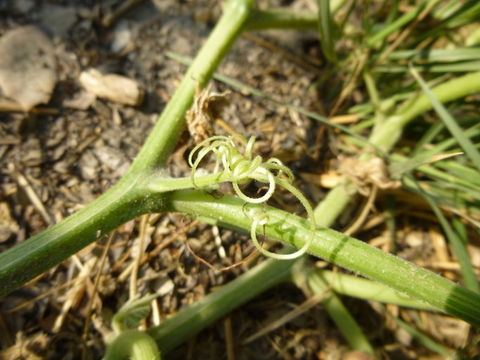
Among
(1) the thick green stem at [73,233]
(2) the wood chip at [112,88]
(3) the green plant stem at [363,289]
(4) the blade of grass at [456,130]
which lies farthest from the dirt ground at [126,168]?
(4) the blade of grass at [456,130]

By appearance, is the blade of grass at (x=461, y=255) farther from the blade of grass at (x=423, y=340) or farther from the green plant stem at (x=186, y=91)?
the green plant stem at (x=186, y=91)

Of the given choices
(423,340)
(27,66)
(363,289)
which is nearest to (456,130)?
(363,289)

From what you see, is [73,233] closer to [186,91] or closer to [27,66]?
[186,91]

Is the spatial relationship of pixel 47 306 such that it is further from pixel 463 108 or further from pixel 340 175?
pixel 463 108

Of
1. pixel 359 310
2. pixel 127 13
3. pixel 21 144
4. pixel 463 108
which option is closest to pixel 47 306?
pixel 21 144

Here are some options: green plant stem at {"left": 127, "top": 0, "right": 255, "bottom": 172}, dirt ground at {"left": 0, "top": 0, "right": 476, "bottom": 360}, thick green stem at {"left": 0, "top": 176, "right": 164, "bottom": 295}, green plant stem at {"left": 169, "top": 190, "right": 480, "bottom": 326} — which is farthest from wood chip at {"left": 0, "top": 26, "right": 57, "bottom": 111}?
green plant stem at {"left": 169, "top": 190, "right": 480, "bottom": 326}

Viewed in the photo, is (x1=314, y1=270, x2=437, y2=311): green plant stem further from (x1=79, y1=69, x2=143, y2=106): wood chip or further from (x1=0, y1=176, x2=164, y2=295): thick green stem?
(x1=79, y1=69, x2=143, y2=106): wood chip
